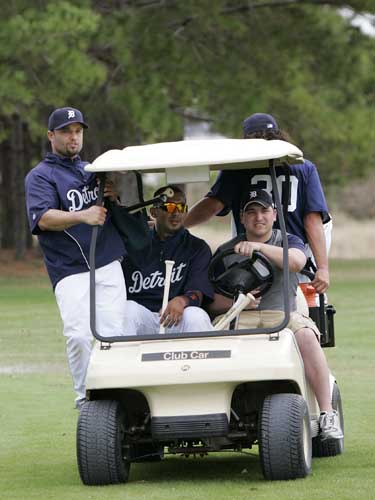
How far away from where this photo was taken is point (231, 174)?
743 centimetres

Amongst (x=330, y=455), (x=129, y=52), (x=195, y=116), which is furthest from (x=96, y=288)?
(x=195, y=116)

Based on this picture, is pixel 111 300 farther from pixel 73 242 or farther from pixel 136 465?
pixel 136 465

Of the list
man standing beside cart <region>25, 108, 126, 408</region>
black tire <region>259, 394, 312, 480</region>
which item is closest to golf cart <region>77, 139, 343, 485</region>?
black tire <region>259, 394, 312, 480</region>

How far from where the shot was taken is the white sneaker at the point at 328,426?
22.5 feet

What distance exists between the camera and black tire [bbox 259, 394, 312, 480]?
6262 millimetres

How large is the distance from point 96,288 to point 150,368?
94 centimetres

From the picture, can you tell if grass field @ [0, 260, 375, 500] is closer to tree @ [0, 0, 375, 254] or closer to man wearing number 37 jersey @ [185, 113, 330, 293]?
man wearing number 37 jersey @ [185, 113, 330, 293]

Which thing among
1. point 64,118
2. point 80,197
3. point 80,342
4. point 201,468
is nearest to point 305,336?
point 201,468

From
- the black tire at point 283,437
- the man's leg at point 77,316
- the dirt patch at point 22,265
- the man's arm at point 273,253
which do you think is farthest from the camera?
the dirt patch at point 22,265

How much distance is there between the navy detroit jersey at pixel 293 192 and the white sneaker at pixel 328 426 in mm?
1088

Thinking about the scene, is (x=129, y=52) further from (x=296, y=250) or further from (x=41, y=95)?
(x=296, y=250)

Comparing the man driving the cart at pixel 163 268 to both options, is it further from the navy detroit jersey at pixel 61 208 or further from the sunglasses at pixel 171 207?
the navy detroit jersey at pixel 61 208

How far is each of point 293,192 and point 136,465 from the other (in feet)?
5.74

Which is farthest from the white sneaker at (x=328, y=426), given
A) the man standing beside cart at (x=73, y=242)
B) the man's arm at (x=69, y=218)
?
the man's arm at (x=69, y=218)
